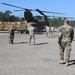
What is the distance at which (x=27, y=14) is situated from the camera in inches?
1953

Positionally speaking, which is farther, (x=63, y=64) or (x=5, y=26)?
(x=5, y=26)

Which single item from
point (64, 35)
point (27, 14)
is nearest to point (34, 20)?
point (27, 14)

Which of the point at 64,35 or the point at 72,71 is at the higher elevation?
the point at 64,35

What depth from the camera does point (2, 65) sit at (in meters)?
11.3

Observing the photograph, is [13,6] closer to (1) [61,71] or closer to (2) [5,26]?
(2) [5,26]

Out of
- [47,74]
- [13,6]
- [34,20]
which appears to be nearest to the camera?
[47,74]

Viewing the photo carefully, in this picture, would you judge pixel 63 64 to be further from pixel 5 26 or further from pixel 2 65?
pixel 5 26

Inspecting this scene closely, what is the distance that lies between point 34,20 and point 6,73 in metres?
41.1

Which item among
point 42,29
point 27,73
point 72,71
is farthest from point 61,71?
point 42,29

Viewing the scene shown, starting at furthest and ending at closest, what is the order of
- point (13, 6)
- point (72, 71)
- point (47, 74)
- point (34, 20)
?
point (34, 20), point (13, 6), point (72, 71), point (47, 74)

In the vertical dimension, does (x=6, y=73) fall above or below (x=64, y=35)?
below

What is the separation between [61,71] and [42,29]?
137 feet

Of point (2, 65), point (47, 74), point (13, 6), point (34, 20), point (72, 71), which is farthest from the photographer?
point (34, 20)

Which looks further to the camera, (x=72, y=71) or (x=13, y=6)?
(x=13, y=6)
